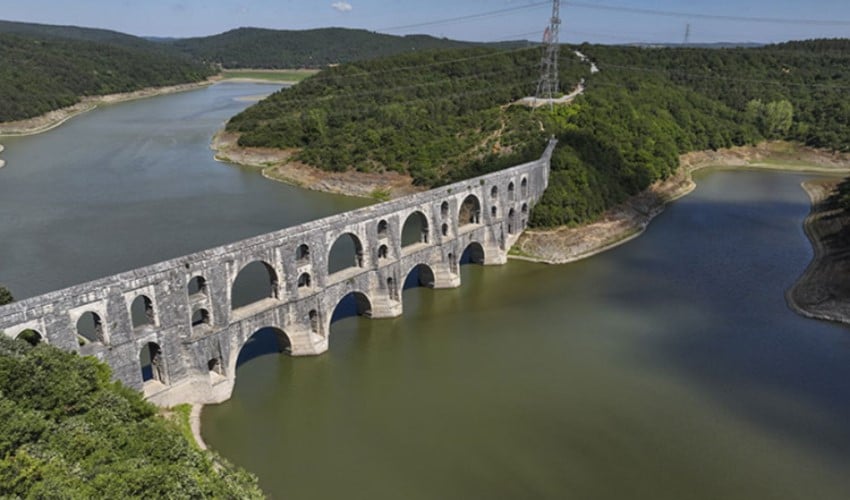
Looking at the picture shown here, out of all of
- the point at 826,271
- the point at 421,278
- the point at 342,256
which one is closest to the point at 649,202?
the point at 826,271

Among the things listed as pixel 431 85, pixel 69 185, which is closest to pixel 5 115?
pixel 69 185

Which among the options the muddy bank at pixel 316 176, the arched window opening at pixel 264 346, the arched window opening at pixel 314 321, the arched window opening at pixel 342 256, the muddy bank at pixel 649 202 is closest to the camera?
the arched window opening at pixel 264 346

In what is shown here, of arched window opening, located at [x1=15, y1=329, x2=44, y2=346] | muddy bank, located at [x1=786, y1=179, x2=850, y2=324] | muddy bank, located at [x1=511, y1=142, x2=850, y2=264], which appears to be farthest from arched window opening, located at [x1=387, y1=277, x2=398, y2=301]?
muddy bank, located at [x1=786, y1=179, x2=850, y2=324]

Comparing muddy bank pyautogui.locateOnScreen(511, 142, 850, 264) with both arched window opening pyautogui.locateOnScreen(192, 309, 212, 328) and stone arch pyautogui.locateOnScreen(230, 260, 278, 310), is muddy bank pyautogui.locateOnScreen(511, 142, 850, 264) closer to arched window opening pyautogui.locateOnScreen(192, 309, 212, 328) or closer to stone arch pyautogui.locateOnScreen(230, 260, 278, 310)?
stone arch pyautogui.locateOnScreen(230, 260, 278, 310)

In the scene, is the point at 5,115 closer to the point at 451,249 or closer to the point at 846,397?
the point at 451,249

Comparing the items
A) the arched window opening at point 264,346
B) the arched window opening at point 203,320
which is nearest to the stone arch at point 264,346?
the arched window opening at point 264,346

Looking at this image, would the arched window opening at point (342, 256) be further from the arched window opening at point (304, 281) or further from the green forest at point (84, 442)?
the green forest at point (84, 442)
